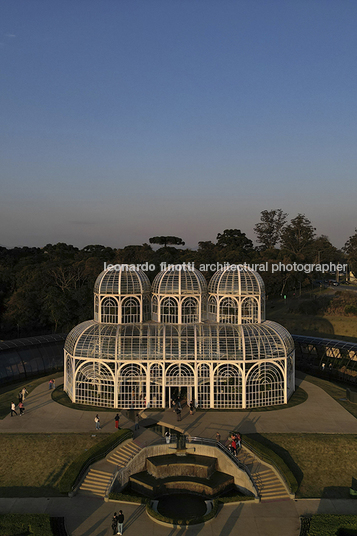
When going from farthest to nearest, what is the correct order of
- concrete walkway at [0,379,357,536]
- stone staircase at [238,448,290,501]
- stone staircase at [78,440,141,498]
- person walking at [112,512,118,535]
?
stone staircase at [78,440,141,498], stone staircase at [238,448,290,501], concrete walkway at [0,379,357,536], person walking at [112,512,118,535]

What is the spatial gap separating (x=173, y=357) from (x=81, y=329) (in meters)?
11.8

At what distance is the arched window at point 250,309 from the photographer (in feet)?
160

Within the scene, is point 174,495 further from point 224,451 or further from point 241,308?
point 241,308

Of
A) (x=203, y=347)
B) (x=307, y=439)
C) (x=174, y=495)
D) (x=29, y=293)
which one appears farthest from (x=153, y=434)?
(x=29, y=293)

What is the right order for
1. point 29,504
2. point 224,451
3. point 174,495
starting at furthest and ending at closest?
point 224,451, point 174,495, point 29,504

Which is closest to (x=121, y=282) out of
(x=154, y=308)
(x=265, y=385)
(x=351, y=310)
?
(x=154, y=308)

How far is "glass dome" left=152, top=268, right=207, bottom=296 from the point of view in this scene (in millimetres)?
49500

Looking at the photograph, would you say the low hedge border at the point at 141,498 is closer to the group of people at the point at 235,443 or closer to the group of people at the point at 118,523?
the group of people at the point at 118,523

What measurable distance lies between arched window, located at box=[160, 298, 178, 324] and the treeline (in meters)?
37.5

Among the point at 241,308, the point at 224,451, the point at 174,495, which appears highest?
the point at 241,308

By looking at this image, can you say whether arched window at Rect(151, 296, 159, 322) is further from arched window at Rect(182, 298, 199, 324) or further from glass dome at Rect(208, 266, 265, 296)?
glass dome at Rect(208, 266, 265, 296)

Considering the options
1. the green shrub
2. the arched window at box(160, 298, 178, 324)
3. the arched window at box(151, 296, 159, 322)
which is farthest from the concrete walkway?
the green shrub

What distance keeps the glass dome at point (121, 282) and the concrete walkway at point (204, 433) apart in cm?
1399

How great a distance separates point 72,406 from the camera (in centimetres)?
4359
